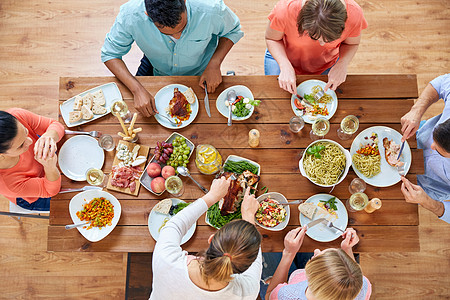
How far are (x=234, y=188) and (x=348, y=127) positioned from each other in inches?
33.5

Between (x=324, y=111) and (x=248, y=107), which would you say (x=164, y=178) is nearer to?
(x=248, y=107)

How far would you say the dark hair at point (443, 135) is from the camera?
5.76ft

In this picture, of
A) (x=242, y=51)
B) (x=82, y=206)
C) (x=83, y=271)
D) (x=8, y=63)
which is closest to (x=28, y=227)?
(x=83, y=271)

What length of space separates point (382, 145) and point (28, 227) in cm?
321

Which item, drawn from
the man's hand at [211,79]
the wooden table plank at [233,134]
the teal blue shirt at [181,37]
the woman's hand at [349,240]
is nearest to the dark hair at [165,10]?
the teal blue shirt at [181,37]

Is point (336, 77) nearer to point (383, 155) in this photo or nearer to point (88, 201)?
point (383, 155)

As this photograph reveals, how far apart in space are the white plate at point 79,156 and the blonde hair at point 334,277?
1.44m

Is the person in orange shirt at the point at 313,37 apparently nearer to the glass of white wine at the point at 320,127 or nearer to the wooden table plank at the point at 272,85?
the wooden table plank at the point at 272,85

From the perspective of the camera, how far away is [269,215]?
1922mm

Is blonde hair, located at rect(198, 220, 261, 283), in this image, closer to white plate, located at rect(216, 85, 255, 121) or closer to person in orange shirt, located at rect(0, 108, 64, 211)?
white plate, located at rect(216, 85, 255, 121)

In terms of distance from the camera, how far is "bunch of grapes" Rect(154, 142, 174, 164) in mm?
2008

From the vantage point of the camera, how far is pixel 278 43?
2.38 m

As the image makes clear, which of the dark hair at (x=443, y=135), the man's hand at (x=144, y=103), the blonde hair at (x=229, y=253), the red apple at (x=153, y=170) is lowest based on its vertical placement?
the red apple at (x=153, y=170)

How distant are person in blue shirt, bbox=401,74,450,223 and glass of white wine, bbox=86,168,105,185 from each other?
188 centimetres
